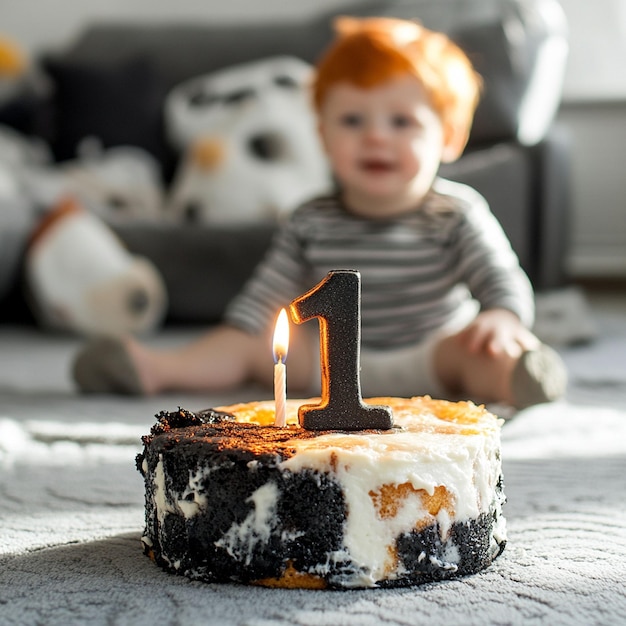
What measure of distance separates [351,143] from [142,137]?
1.37 m

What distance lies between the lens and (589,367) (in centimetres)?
170

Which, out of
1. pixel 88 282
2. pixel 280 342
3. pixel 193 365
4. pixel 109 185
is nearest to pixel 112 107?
pixel 109 185

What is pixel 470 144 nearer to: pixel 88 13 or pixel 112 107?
pixel 112 107

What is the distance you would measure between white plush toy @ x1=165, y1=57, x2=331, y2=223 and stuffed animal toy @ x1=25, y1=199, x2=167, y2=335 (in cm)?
27

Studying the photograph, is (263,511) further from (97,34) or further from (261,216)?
(97,34)

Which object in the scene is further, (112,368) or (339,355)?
(112,368)

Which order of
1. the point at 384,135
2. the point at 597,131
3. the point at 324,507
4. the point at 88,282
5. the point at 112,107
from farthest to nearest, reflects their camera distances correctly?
the point at 597,131 → the point at 112,107 → the point at 88,282 → the point at 384,135 → the point at 324,507

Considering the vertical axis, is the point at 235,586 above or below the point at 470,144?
below

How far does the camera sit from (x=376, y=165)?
1.44 meters

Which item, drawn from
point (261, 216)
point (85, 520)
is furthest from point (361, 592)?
point (261, 216)

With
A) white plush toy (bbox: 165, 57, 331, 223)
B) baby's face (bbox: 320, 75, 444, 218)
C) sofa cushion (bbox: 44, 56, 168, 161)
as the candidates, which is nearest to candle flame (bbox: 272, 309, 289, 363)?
baby's face (bbox: 320, 75, 444, 218)

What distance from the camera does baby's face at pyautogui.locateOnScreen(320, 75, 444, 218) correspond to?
1.42 m

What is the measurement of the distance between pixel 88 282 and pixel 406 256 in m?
0.89

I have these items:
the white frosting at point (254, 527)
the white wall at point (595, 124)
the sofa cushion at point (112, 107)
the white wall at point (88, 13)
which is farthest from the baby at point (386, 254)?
the white wall at point (88, 13)
